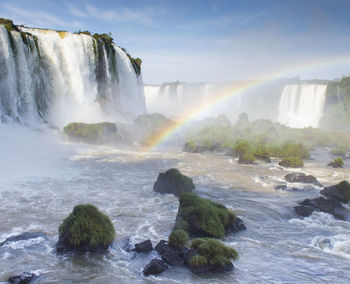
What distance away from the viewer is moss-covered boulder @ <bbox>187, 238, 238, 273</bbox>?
6.72 m

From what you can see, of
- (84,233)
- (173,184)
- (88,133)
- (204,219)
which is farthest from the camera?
(88,133)

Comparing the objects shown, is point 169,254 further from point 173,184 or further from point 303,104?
point 303,104

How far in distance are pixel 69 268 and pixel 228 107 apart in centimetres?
5979

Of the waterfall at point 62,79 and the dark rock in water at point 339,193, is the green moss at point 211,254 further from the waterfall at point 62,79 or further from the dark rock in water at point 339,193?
the waterfall at point 62,79

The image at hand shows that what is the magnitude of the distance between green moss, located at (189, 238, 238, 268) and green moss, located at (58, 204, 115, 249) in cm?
227

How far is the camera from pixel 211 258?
680 centimetres

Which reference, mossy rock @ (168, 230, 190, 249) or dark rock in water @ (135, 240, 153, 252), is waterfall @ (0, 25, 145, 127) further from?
mossy rock @ (168, 230, 190, 249)

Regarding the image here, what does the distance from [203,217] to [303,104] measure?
4672cm

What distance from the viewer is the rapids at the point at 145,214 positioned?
671 centimetres

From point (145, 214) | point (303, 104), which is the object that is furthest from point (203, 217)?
point (303, 104)

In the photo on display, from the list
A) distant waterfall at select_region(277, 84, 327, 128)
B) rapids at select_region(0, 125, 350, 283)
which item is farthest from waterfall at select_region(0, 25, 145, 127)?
distant waterfall at select_region(277, 84, 327, 128)

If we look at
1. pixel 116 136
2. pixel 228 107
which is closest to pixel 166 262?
pixel 116 136

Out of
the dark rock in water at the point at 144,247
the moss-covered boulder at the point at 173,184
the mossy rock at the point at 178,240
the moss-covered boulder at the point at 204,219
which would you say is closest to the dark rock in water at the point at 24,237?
the dark rock in water at the point at 144,247

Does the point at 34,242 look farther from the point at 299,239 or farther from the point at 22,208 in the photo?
the point at 299,239
